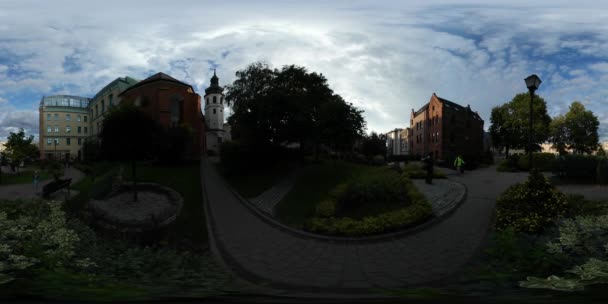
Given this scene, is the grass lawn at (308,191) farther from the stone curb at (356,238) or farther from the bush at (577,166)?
the bush at (577,166)

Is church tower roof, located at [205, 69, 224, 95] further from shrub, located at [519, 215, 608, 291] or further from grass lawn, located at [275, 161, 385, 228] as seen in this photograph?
shrub, located at [519, 215, 608, 291]

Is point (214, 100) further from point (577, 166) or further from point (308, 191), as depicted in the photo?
point (577, 166)

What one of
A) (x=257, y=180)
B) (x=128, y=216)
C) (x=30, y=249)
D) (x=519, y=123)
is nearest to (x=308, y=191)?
(x=257, y=180)

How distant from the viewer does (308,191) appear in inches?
367

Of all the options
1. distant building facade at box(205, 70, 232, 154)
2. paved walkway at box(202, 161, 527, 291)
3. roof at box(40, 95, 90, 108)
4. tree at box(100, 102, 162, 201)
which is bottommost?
paved walkway at box(202, 161, 527, 291)

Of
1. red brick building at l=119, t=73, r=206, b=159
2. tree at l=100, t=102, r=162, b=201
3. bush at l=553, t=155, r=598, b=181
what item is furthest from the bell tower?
bush at l=553, t=155, r=598, b=181

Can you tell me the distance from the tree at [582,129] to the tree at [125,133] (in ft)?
131

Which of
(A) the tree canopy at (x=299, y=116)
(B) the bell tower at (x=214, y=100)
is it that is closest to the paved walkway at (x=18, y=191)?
(A) the tree canopy at (x=299, y=116)

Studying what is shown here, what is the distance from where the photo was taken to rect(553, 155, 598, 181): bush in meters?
10.4

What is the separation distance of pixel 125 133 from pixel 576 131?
135ft

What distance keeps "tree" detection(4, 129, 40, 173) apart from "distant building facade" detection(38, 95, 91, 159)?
708 cm

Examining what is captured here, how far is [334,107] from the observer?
1054cm

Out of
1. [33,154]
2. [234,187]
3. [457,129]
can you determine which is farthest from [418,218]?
[457,129]

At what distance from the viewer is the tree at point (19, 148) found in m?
18.8
